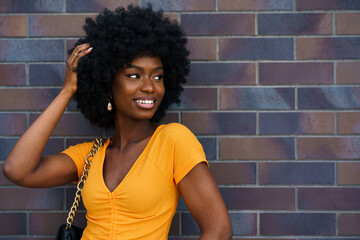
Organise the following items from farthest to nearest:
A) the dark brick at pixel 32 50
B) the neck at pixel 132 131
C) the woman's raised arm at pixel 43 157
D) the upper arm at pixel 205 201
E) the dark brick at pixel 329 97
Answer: the dark brick at pixel 32 50, the dark brick at pixel 329 97, the neck at pixel 132 131, the woman's raised arm at pixel 43 157, the upper arm at pixel 205 201

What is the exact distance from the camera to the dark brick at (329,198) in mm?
2531

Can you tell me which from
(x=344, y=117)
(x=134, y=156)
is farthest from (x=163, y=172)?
(x=344, y=117)

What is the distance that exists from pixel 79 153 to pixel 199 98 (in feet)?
2.79

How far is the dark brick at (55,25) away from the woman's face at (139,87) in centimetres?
65

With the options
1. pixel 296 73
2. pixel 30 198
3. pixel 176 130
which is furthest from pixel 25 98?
pixel 296 73

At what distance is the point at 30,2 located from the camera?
263cm

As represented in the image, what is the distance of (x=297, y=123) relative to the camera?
2.55m

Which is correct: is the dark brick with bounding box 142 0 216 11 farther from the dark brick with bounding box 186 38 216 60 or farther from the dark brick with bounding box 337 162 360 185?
the dark brick with bounding box 337 162 360 185

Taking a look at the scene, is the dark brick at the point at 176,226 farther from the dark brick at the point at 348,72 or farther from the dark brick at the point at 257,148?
the dark brick at the point at 348,72

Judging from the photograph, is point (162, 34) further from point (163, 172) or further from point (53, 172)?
point (53, 172)

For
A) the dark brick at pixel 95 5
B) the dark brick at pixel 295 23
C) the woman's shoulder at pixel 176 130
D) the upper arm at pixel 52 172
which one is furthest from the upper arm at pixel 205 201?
the dark brick at pixel 95 5

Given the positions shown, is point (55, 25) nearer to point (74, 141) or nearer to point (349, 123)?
point (74, 141)

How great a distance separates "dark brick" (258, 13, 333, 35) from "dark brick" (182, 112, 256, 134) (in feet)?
1.89

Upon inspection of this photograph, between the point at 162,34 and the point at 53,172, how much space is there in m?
1.04
